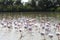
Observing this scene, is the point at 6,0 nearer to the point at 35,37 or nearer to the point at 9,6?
the point at 9,6

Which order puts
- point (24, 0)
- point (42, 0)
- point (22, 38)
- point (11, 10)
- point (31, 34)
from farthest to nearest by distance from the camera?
1. point (24, 0)
2. point (42, 0)
3. point (11, 10)
4. point (31, 34)
5. point (22, 38)

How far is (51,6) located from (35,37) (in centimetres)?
2489

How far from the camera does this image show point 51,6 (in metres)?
32.7

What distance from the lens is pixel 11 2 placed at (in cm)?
3381

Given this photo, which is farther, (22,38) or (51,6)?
(51,6)

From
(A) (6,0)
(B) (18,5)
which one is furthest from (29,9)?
(A) (6,0)

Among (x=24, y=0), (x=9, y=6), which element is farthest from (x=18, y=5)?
(x=24, y=0)

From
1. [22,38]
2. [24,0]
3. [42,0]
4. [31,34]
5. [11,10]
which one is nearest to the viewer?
[22,38]

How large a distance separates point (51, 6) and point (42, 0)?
153 centimetres

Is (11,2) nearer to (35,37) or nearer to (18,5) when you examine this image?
(18,5)

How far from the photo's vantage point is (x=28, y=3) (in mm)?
34219

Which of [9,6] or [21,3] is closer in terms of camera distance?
[9,6]

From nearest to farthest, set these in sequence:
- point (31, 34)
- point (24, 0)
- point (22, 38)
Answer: point (22, 38) → point (31, 34) → point (24, 0)

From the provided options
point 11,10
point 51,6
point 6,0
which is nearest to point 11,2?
point 6,0
